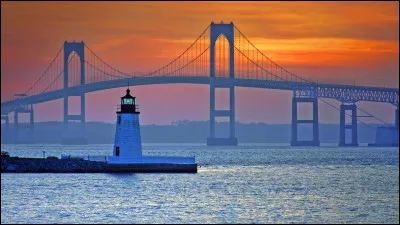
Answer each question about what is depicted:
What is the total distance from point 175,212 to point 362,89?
6499cm

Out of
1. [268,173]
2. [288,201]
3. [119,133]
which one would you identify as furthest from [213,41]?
[288,201]

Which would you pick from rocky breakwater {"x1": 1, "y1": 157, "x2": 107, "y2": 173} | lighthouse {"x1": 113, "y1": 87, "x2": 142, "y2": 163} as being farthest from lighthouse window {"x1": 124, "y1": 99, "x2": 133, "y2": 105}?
rocky breakwater {"x1": 1, "y1": 157, "x2": 107, "y2": 173}

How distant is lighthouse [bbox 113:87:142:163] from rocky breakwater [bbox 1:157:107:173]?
5.01 feet

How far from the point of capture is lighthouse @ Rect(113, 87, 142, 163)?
33938 mm

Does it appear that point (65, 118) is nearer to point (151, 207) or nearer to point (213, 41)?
point (213, 41)

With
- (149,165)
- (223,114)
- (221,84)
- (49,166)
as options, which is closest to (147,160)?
(149,165)

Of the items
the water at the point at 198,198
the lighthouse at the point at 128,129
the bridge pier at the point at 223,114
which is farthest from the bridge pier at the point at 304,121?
the lighthouse at the point at 128,129

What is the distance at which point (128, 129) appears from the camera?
34.0 m

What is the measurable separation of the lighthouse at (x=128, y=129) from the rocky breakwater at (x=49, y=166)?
5.01 ft

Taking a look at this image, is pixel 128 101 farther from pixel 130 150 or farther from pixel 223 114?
pixel 223 114

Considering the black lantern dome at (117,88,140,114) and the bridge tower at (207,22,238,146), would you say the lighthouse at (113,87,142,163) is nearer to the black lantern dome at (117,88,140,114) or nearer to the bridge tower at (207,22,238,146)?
the black lantern dome at (117,88,140,114)

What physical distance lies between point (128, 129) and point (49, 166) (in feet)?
12.6

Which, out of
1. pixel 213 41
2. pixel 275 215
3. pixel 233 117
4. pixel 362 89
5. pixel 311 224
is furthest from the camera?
pixel 213 41

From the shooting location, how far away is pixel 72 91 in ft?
294
